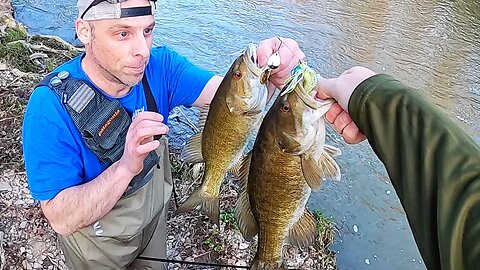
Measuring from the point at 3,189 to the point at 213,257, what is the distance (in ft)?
5.52

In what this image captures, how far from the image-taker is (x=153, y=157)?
2.69m

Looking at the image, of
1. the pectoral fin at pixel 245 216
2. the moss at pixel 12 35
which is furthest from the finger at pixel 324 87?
the moss at pixel 12 35

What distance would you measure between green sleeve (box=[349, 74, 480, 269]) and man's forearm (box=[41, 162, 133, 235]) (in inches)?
41.8

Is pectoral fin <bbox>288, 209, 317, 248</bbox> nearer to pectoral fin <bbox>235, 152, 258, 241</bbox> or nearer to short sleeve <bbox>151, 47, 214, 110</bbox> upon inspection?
pectoral fin <bbox>235, 152, 258, 241</bbox>

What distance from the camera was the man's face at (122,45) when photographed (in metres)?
2.41

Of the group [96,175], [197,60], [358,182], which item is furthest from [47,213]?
[197,60]

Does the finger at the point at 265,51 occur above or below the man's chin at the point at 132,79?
above

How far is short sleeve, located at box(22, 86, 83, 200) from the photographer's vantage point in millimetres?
2301

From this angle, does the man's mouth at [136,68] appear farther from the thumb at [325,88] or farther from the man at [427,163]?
the man at [427,163]

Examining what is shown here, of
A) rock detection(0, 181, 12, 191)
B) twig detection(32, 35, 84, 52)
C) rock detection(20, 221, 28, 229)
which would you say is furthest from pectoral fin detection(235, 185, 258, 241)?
twig detection(32, 35, 84, 52)

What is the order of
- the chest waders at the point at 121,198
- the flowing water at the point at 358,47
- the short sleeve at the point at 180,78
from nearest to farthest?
1. the chest waders at the point at 121,198
2. the short sleeve at the point at 180,78
3. the flowing water at the point at 358,47

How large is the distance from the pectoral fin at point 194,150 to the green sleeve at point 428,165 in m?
0.95

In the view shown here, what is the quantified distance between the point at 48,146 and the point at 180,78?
82cm

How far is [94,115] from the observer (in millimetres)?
2426
